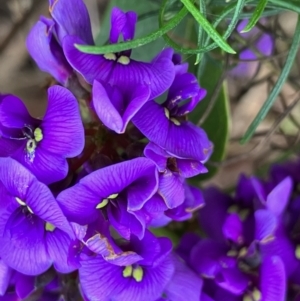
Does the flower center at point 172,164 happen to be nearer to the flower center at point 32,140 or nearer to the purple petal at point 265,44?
the flower center at point 32,140

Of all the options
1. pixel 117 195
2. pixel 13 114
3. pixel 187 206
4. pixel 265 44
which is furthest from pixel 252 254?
pixel 265 44

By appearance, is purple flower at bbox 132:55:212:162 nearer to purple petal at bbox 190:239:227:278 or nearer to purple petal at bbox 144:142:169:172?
purple petal at bbox 144:142:169:172

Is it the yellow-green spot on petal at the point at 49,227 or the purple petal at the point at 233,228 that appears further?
the purple petal at the point at 233,228

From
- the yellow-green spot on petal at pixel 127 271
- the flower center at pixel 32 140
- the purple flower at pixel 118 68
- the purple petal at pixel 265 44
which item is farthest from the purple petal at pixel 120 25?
the purple petal at pixel 265 44

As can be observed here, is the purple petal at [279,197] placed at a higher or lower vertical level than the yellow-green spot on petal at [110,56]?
lower

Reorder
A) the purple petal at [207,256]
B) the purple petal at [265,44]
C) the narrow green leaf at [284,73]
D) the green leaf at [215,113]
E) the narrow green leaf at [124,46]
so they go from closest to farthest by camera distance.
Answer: the narrow green leaf at [124,46]
the narrow green leaf at [284,73]
the purple petal at [207,256]
the green leaf at [215,113]
the purple petal at [265,44]

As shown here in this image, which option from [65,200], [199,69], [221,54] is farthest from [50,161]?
[221,54]

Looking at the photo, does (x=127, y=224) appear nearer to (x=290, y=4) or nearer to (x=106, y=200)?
(x=106, y=200)

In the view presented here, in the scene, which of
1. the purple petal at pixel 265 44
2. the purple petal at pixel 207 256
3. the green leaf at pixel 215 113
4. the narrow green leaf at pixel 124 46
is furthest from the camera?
the purple petal at pixel 265 44
